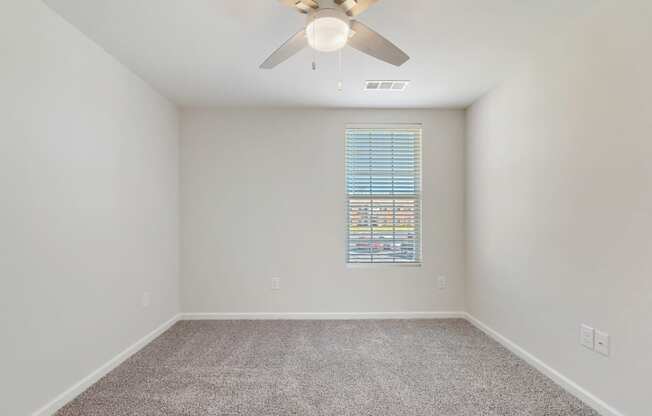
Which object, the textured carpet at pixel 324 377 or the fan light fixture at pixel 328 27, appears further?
the textured carpet at pixel 324 377

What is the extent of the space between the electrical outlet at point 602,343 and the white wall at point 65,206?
10.0ft

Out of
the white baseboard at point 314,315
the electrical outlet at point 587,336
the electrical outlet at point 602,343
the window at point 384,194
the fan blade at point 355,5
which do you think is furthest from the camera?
the window at point 384,194

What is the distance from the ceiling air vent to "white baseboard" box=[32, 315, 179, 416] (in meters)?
2.92

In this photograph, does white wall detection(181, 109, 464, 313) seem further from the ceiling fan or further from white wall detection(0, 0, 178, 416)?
the ceiling fan

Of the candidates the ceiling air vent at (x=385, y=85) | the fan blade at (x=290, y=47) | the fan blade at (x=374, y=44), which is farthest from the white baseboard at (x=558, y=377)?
the fan blade at (x=290, y=47)

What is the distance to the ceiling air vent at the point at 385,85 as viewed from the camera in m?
3.10

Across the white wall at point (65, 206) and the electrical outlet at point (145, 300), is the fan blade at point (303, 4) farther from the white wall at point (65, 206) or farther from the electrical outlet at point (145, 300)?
the electrical outlet at point (145, 300)

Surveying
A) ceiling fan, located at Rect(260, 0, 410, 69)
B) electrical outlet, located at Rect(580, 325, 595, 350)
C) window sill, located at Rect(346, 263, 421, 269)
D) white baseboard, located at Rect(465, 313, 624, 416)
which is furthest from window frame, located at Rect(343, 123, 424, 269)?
ceiling fan, located at Rect(260, 0, 410, 69)

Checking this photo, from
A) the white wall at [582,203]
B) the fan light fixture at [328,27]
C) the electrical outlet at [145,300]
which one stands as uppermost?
the fan light fixture at [328,27]

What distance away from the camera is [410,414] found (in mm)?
1996

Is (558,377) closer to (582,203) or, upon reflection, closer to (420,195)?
(582,203)

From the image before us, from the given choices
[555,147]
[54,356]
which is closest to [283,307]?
[54,356]

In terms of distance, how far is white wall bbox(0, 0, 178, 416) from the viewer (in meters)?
1.75

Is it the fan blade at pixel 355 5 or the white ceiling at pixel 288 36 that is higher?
the white ceiling at pixel 288 36
